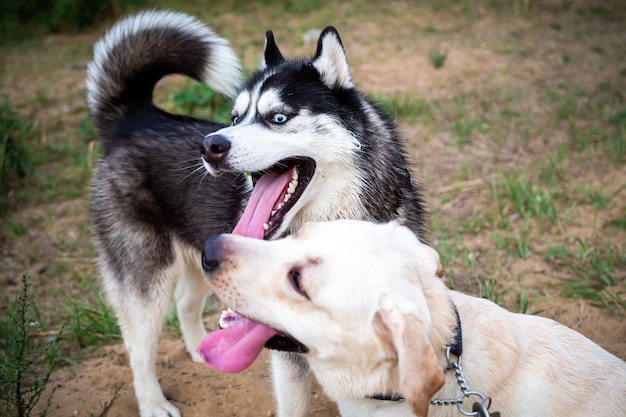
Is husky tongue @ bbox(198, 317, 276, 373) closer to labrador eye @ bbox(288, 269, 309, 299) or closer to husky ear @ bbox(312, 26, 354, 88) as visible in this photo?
labrador eye @ bbox(288, 269, 309, 299)

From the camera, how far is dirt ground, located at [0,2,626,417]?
304cm

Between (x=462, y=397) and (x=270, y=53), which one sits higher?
(x=270, y=53)

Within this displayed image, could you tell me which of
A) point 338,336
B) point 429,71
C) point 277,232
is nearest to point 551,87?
point 429,71

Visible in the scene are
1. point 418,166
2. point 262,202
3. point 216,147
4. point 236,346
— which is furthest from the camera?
point 418,166

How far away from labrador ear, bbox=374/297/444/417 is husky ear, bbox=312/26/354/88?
1.21 meters

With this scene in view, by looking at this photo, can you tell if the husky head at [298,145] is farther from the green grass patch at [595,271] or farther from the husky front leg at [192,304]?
the green grass patch at [595,271]

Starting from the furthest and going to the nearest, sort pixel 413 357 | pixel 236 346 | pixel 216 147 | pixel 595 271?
pixel 595 271 → pixel 216 147 → pixel 236 346 → pixel 413 357

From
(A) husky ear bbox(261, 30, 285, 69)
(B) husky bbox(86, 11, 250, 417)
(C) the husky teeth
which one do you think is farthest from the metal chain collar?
(A) husky ear bbox(261, 30, 285, 69)

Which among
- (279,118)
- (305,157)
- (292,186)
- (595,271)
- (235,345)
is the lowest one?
(595,271)

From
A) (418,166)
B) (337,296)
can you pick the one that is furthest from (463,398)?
(418,166)

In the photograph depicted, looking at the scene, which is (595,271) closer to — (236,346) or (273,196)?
(273,196)

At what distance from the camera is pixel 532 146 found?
201 inches

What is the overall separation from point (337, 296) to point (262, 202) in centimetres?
83

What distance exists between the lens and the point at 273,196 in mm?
2492
